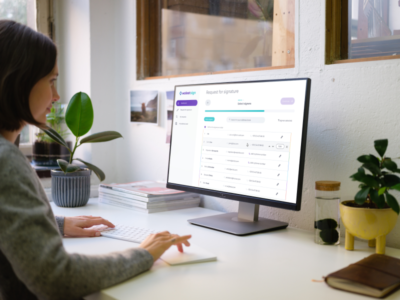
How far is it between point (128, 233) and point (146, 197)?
31 cm

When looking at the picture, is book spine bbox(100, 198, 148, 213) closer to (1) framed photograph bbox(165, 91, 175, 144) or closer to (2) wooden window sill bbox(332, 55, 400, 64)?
(1) framed photograph bbox(165, 91, 175, 144)

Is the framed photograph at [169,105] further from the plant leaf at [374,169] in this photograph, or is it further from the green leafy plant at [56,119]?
the plant leaf at [374,169]

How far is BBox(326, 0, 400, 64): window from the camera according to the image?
3.91 ft

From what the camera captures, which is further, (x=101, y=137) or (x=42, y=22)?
(x=42, y=22)

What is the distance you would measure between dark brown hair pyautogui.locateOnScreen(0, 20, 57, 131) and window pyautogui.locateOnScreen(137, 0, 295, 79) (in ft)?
2.77

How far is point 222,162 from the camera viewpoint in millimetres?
1339

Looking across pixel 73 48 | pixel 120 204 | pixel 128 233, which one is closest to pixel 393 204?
pixel 128 233

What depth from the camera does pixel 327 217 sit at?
1.15 metres

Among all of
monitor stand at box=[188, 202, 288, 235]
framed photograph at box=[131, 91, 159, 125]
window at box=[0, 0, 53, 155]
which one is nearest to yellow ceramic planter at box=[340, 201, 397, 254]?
monitor stand at box=[188, 202, 288, 235]

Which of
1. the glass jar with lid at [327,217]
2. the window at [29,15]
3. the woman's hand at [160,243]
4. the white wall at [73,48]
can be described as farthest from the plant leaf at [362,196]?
the window at [29,15]

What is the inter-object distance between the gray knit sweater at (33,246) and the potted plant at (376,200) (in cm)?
63

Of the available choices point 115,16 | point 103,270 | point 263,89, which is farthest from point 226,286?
point 115,16

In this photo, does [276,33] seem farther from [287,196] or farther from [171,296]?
[171,296]

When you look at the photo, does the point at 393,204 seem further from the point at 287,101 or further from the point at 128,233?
the point at 128,233
